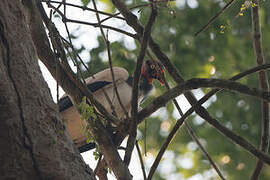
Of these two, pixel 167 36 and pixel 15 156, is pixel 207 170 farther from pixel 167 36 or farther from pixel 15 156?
pixel 15 156

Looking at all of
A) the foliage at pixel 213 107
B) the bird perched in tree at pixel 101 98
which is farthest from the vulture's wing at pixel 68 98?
the foliage at pixel 213 107

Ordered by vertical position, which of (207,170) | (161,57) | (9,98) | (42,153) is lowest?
(42,153)

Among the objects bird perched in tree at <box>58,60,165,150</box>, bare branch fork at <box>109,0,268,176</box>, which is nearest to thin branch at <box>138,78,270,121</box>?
bare branch fork at <box>109,0,268,176</box>

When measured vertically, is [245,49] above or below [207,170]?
above

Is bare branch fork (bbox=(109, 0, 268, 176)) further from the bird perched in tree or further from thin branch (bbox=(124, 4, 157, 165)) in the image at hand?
the bird perched in tree

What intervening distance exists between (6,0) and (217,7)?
6329 millimetres

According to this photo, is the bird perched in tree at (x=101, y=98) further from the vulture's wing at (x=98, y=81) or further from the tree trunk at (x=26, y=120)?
the tree trunk at (x=26, y=120)

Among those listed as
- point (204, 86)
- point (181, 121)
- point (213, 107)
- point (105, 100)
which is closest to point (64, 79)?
point (181, 121)

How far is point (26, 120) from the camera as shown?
187 cm

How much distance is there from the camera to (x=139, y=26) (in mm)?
2756

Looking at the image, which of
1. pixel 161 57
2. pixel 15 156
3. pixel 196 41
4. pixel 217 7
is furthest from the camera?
pixel 196 41

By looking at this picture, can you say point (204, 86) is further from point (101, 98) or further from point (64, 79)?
point (101, 98)

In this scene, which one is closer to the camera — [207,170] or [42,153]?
[42,153]

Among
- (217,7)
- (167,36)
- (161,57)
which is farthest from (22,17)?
(217,7)
